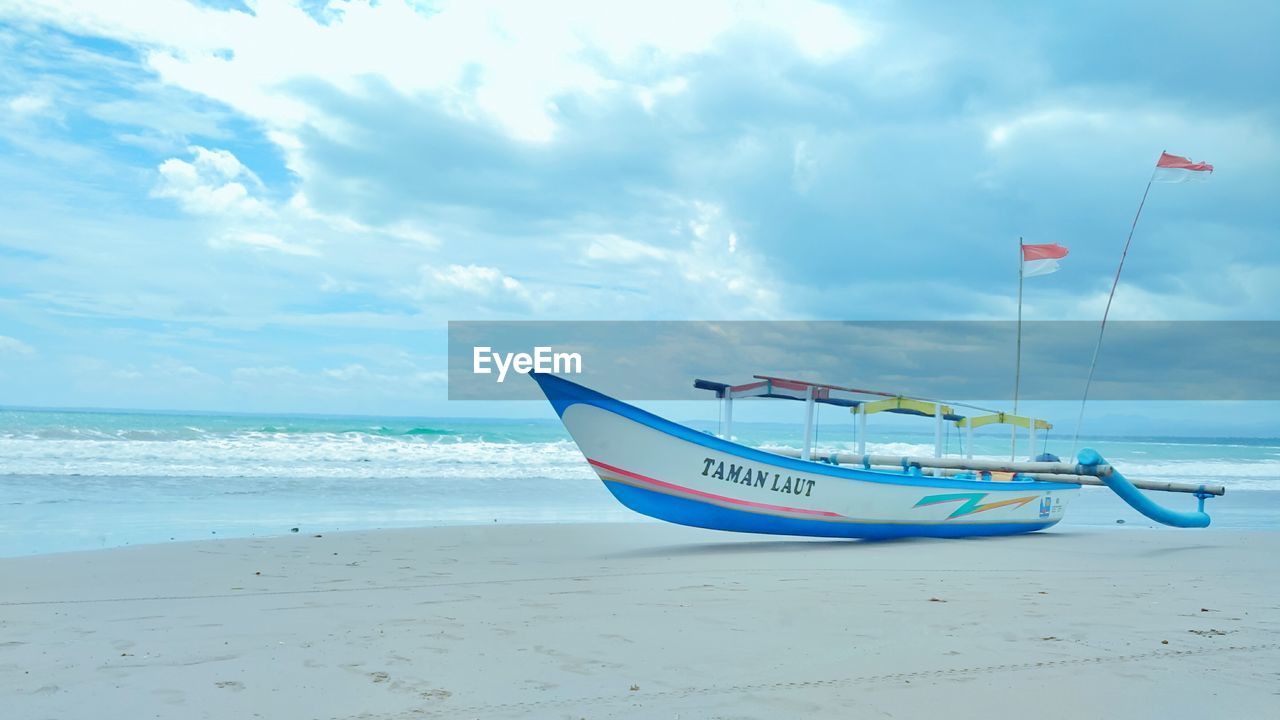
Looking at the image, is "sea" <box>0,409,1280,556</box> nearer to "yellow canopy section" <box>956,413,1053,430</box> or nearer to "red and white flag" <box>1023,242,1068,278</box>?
"yellow canopy section" <box>956,413,1053,430</box>

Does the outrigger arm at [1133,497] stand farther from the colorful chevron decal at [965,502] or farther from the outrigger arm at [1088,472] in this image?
the colorful chevron decal at [965,502]

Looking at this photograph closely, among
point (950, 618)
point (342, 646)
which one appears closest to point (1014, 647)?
point (950, 618)

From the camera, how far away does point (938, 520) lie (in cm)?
1088

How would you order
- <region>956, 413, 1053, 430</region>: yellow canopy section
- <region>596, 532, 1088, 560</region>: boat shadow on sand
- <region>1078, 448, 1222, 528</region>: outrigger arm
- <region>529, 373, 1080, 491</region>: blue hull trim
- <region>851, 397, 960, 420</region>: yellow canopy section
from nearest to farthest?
<region>529, 373, 1080, 491</region>: blue hull trim → <region>596, 532, 1088, 560</region>: boat shadow on sand → <region>1078, 448, 1222, 528</region>: outrigger arm → <region>851, 397, 960, 420</region>: yellow canopy section → <region>956, 413, 1053, 430</region>: yellow canopy section

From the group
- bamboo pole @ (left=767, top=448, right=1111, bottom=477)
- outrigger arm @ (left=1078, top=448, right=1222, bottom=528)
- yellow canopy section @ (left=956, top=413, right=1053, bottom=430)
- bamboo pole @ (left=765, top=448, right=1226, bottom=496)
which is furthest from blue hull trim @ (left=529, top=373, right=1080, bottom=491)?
yellow canopy section @ (left=956, top=413, right=1053, bottom=430)

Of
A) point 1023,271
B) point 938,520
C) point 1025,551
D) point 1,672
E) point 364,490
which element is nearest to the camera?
point 1,672

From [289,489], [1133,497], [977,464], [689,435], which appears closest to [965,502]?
[977,464]

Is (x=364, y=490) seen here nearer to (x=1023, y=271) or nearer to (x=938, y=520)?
(x=938, y=520)

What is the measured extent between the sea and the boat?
347cm

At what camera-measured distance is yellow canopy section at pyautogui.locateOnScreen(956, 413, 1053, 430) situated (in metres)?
13.1

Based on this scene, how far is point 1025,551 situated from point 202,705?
866cm

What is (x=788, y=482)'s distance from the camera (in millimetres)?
9656

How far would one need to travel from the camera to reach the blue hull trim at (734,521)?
30.7 feet

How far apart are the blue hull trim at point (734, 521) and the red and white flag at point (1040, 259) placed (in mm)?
4524
